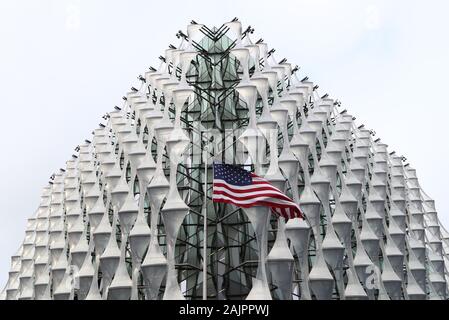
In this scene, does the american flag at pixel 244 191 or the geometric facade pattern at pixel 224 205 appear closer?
the american flag at pixel 244 191

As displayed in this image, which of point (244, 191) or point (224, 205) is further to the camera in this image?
point (224, 205)

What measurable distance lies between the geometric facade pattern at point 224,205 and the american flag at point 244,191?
8.13 metres

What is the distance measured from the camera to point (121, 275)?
38.2 m

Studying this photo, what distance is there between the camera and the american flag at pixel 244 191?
24.0m

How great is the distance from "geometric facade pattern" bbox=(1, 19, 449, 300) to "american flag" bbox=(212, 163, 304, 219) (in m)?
8.13

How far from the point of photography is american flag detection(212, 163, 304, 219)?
2402 cm

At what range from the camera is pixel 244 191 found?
24438 mm

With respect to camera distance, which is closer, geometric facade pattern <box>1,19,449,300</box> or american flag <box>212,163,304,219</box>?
american flag <box>212,163,304,219</box>

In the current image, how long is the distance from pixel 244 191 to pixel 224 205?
1673cm

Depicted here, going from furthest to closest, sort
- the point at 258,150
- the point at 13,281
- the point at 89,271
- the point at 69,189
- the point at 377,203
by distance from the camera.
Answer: the point at 13,281
the point at 69,189
the point at 377,203
the point at 89,271
the point at 258,150
